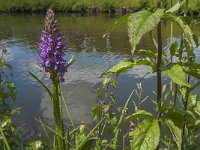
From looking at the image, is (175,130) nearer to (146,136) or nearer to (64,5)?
(146,136)

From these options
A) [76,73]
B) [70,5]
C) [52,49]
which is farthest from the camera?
[70,5]

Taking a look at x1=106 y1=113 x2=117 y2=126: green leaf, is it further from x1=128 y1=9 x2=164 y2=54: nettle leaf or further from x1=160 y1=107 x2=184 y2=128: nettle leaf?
x1=128 y1=9 x2=164 y2=54: nettle leaf

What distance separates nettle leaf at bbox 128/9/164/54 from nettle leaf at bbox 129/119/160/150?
0.41m

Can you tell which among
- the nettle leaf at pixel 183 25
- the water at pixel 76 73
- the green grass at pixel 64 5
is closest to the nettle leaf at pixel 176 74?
the nettle leaf at pixel 183 25

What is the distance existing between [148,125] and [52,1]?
156ft

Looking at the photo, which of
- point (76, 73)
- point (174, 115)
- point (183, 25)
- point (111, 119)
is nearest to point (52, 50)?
point (174, 115)

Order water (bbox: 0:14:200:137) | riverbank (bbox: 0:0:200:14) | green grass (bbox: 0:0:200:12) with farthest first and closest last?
1. green grass (bbox: 0:0:200:12)
2. riverbank (bbox: 0:0:200:14)
3. water (bbox: 0:14:200:137)

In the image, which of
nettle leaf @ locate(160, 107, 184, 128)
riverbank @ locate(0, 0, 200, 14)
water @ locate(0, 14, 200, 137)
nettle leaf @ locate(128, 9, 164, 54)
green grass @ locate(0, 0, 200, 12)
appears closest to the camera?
nettle leaf @ locate(128, 9, 164, 54)

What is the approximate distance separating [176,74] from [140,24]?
0.29 m

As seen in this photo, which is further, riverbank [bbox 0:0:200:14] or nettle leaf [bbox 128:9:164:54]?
riverbank [bbox 0:0:200:14]

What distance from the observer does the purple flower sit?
95.6 inches

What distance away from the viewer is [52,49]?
247 cm

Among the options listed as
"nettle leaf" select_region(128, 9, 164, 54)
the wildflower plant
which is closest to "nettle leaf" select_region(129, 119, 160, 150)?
"nettle leaf" select_region(128, 9, 164, 54)

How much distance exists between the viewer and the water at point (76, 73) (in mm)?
10828
